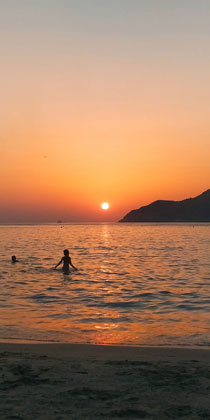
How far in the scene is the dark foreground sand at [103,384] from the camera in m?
5.97

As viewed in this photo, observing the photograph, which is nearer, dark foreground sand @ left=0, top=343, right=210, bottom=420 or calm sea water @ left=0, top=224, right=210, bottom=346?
dark foreground sand @ left=0, top=343, right=210, bottom=420

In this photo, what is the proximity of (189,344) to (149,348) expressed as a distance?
125cm

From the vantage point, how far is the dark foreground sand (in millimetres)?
5969

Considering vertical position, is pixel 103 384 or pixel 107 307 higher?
pixel 103 384

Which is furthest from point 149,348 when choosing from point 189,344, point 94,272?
point 94,272

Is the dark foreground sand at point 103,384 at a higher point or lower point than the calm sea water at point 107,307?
higher

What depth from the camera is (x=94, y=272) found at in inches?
1137

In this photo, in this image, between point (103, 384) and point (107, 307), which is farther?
point (107, 307)

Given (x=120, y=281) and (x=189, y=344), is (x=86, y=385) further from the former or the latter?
(x=120, y=281)

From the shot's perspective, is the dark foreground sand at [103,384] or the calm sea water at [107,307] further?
the calm sea water at [107,307]

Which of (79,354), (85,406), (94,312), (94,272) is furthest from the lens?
(94,272)

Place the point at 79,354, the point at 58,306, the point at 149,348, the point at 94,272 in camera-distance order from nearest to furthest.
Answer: the point at 79,354
the point at 149,348
the point at 58,306
the point at 94,272

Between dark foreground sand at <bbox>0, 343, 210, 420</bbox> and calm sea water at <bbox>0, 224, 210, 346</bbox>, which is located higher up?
dark foreground sand at <bbox>0, 343, 210, 420</bbox>

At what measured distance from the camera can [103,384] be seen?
710 cm
